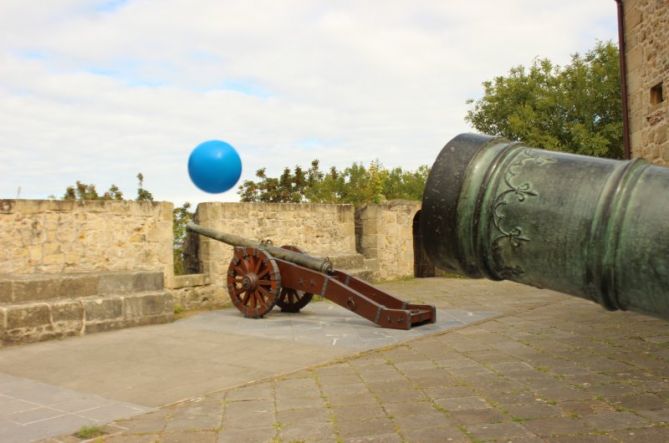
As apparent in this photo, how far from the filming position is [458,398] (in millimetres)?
3906

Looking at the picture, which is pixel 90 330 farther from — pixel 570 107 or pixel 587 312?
pixel 570 107

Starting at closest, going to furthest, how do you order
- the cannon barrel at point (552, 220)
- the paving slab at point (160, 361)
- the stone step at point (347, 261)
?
the cannon barrel at point (552, 220) → the paving slab at point (160, 361) → the stone step at point (347, 261)

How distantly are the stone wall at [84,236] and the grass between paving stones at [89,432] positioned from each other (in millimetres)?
4293

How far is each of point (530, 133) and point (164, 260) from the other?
17.8 metres

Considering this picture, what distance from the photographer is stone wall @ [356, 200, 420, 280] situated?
12.1 metres

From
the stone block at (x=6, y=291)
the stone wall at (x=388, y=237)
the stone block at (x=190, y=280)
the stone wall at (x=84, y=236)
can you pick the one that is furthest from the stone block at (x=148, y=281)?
the stone wall at (x=388, y=237)

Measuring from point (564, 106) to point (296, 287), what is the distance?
19.0 metres

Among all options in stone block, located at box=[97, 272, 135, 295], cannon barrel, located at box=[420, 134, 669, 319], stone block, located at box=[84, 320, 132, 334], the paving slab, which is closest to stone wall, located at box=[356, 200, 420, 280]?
the paving slab

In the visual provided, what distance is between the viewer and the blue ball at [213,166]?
10.0m

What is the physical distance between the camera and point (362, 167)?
104 ft

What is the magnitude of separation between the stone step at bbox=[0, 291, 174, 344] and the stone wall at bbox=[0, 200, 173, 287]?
0.88 meters

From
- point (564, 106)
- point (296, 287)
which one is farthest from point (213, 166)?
point (564, 106)

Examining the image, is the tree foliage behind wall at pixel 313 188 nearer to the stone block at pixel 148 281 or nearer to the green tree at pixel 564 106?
the green tree at pixel 564 106

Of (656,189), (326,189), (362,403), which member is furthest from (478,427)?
(326,189)
